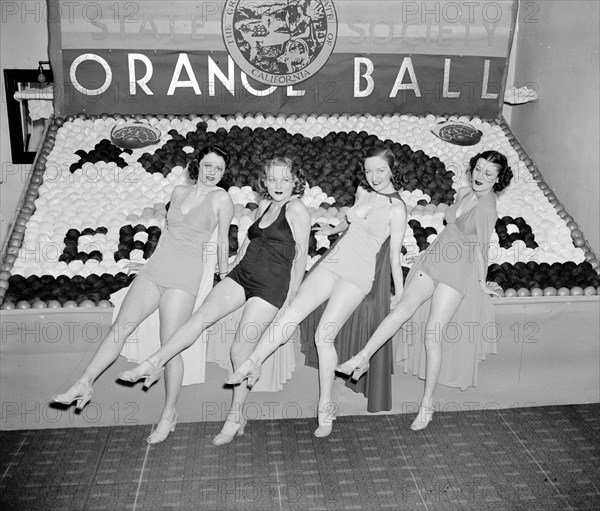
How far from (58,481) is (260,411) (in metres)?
1.23

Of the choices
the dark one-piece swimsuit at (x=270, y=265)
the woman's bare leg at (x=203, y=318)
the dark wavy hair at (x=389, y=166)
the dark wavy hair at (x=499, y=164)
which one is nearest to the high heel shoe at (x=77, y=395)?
the woman's bare leg at (x=203, y=318)

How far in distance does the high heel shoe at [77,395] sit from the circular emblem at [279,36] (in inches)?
147

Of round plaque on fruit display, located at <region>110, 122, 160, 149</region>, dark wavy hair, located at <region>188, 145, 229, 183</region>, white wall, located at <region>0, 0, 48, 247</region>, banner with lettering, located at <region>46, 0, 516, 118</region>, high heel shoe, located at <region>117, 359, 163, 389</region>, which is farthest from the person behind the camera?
white wall, located at <region>0, 0, 48, 247</region>

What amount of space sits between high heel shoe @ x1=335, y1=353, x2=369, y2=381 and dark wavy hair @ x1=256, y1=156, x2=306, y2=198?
96cm

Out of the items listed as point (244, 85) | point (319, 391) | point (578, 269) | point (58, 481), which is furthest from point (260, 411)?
point (244, 85)

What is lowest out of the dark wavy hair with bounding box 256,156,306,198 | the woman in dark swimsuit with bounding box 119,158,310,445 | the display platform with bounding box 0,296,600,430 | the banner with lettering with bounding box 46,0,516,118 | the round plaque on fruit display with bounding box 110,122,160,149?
the display platform with bounding box 0,296,600,430

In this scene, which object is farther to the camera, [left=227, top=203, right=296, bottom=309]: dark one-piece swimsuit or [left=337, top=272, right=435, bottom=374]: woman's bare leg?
[left=227, top=203, right=296, bottom=309]: dark one-piece swimsuit

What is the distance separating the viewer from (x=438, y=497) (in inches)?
150

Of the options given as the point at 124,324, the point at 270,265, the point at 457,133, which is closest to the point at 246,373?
the point at 270,265

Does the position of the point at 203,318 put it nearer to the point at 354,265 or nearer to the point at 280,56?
the point at 354,265

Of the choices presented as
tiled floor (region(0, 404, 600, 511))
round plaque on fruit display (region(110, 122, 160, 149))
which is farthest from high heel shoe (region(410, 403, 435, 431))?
round plaque on fruit display (region(110, 122, 160, 149))

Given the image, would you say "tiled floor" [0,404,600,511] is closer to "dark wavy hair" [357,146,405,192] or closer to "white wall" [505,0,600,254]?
"dark wavy hair" [357,146,405,192]

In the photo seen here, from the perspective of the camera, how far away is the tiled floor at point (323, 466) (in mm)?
3781

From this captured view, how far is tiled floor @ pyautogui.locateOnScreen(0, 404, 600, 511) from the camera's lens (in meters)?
3.78
